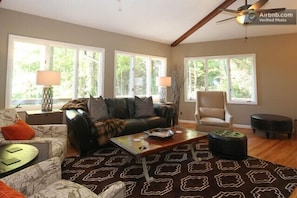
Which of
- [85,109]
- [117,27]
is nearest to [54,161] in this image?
[85,109]

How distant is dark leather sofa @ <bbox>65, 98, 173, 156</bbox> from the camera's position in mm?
3078

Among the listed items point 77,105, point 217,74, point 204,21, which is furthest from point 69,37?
point 217,74

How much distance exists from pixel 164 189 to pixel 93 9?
12.0 feet

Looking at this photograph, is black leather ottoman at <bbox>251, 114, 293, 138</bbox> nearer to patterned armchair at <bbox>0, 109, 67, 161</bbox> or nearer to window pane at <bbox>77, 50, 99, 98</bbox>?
window pane at <bbox>77, 50, 99, 98</bbox>

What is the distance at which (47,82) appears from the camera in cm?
336

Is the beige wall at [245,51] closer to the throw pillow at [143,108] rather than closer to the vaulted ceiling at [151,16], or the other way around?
the vaulted ceiling at [151,16]

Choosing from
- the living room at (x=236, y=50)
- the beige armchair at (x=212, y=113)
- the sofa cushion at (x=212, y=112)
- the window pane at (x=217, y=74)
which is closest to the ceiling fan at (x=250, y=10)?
the beige armchair at (x=212, y=113)

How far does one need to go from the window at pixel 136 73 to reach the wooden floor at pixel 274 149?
2314 millimetres

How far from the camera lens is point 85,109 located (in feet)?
12.3

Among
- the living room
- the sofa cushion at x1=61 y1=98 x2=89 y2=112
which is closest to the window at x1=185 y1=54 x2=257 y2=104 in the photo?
the living room

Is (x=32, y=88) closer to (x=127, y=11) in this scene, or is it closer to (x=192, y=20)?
(x=127, y=11)

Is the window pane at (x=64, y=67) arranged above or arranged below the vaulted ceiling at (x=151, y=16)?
below

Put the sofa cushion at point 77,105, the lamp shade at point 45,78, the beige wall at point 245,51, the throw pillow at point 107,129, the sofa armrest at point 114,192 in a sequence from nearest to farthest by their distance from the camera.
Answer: the sofa armrest at point 114,192 < the throw pillow at point 107,129 < the lamp shade at point 45,78 < the sofa cushion at point 77,105 < the beige wall at point 245,51

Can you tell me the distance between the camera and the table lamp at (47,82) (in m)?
3.35
